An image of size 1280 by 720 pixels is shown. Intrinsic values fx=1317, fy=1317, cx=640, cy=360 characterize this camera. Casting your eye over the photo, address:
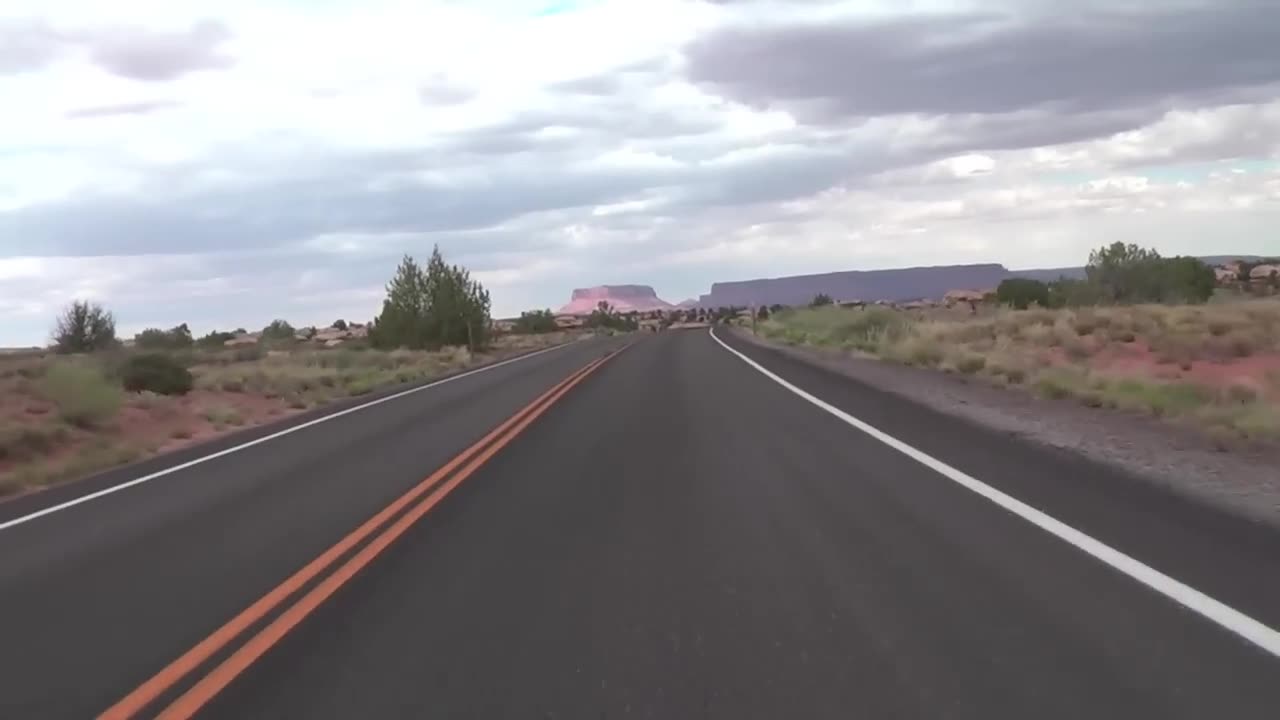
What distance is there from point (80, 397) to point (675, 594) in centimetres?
2081

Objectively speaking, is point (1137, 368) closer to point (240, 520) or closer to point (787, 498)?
point (787, 498)

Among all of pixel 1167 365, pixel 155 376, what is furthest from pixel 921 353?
pixel 155 376

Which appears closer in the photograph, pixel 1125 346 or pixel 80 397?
pixel 80 397

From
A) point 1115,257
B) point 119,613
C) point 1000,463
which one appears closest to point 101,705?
point 119,613

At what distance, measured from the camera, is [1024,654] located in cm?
641

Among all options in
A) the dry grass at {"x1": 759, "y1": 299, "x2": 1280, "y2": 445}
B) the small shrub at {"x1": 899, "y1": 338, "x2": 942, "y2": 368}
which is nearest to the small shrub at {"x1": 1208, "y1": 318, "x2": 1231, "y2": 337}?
the dry grass at {"x1": 759, "y1": 299, "x2": 1280, "y2": 445}

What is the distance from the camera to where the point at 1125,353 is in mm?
40188

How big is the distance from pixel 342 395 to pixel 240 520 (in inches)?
989

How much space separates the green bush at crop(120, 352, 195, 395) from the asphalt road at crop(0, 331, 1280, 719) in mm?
18845

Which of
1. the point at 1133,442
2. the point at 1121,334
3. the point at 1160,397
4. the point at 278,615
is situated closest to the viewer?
the point at 278,615

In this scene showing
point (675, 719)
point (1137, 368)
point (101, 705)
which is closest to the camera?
point (675, 719)

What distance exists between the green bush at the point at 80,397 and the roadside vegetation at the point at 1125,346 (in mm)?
17644

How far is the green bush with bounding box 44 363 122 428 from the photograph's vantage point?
25391 mm

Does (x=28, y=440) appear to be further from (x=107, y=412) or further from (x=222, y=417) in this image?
(x=222, y=417)
